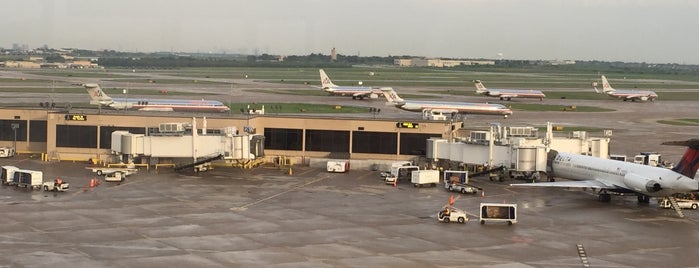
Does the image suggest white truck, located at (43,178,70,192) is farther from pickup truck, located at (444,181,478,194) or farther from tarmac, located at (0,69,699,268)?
pickup truck, located at (444,181,478,194)

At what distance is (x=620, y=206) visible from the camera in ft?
197

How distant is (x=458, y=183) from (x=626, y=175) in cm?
1177

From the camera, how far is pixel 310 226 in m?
49.6

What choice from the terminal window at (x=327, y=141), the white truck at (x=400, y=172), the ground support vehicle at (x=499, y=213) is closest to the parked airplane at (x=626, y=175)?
the white truck at (x=400, y=172)

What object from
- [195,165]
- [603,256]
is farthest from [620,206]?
[195,165]

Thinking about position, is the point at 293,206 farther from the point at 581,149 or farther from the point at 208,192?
the point at 581,149

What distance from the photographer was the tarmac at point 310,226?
136 ft

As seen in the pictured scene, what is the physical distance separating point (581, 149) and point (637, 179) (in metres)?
16.8

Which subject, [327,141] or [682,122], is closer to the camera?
[327,141]

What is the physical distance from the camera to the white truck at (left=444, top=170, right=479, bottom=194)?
64.3 metres

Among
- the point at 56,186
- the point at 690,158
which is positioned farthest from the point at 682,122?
the point at 56,186

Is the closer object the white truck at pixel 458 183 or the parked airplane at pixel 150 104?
the white truck at pixel 458 183

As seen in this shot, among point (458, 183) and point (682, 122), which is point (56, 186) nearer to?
point (458, 183)

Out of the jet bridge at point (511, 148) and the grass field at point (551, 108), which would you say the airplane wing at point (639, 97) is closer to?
the grass field at point (551, 108)
